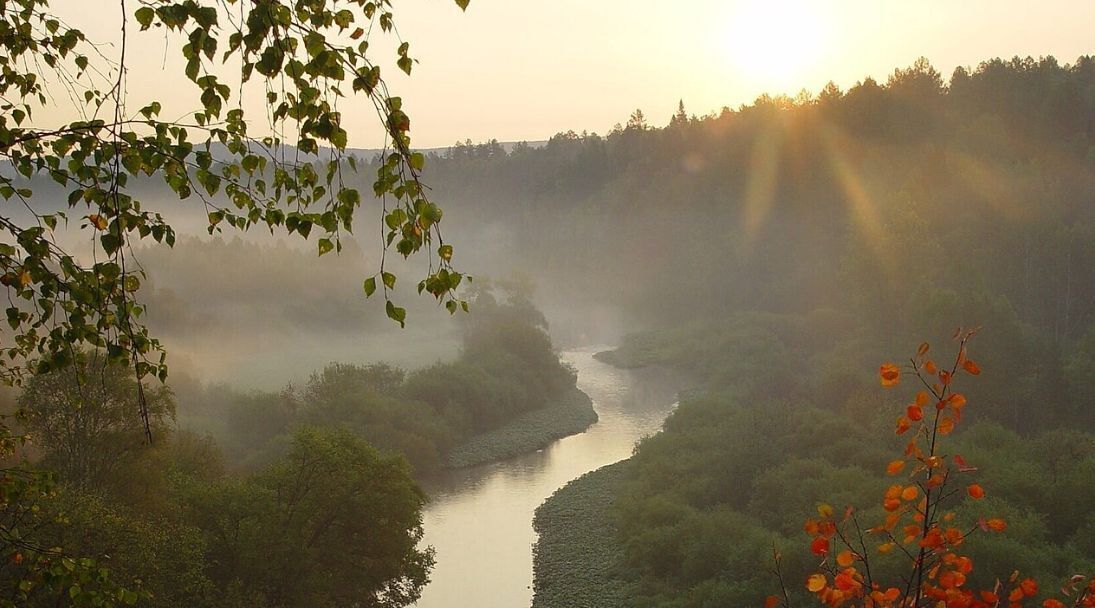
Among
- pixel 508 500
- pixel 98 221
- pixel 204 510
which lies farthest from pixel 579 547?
pixel 98 221

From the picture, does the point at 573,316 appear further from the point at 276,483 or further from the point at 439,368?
the point at 276,483

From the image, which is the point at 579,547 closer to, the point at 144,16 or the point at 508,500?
the point at 508,500

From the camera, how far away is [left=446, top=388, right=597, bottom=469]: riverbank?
3344cm

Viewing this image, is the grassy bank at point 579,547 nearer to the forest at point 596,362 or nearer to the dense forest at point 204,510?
the forest at point 596,362

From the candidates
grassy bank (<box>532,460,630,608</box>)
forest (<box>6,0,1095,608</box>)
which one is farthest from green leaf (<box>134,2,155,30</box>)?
grassy bank (<box>532,460,630,608</box>)

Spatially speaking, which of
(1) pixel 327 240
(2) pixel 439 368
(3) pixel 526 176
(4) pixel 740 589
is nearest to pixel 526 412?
(2) pixel 439 368

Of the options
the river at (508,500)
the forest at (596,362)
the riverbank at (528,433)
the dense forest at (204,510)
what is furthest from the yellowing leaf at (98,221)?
the riverbank at (528,433)

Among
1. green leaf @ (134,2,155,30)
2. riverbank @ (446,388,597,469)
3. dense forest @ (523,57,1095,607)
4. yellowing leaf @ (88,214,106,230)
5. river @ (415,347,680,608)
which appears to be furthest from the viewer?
riverbank @ (446,388,597,469)

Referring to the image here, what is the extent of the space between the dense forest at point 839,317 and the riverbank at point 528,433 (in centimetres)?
577

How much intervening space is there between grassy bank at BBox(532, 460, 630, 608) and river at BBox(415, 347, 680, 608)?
45 cm

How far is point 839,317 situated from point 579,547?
90.3ft

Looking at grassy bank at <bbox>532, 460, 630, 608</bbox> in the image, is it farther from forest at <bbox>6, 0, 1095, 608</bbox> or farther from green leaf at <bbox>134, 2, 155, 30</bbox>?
green leaf at <bbox>134, 2, 155, 30</bbox>

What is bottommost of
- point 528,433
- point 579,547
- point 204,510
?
point 579,547

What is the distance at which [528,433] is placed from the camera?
36.3 m
